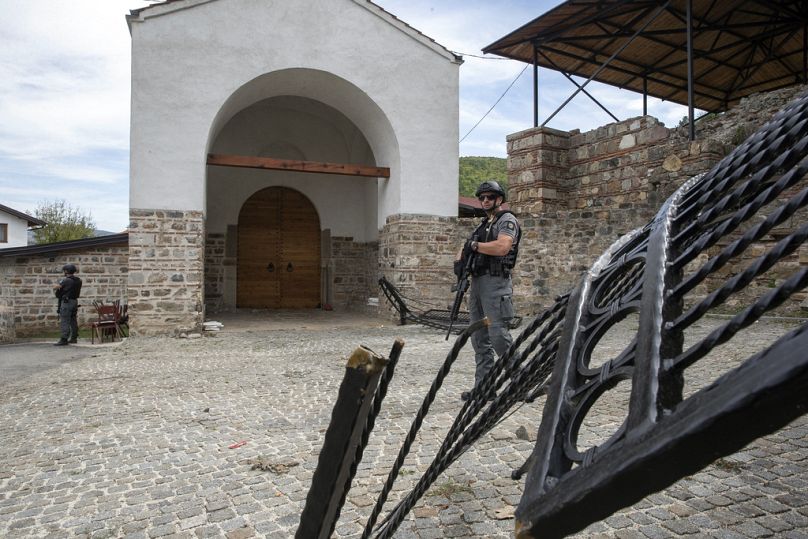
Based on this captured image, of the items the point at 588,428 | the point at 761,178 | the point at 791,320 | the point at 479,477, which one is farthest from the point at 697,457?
the point at 791,320

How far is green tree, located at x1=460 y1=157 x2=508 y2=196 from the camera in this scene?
33562 millimetres

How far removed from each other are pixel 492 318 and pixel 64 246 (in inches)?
380

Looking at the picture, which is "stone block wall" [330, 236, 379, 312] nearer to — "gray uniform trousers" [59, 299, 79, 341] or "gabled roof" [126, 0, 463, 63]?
"gabled roof" [126, 0, 463, 63]

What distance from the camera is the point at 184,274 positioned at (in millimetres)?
9391

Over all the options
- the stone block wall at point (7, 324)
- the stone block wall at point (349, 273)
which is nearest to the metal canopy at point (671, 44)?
the stone block wall at point (349, 273)

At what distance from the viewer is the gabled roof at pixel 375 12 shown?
915cm

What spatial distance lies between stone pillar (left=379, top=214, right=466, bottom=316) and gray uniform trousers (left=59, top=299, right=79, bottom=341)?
18.4 feet

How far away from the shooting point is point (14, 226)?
112 ft

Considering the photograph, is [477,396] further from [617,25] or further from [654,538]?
[617,25]

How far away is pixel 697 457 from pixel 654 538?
1.90 metres

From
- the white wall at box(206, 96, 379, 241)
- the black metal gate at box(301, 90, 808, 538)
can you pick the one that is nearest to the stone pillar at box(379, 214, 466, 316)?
the white wall at box(206, 96, 379, 241)

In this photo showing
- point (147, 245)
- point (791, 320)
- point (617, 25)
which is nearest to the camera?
point (791, 320)

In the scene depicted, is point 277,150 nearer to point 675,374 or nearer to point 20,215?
point 675,374

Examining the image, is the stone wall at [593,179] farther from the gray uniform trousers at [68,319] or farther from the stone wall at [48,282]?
the stone wall at [48,282]
